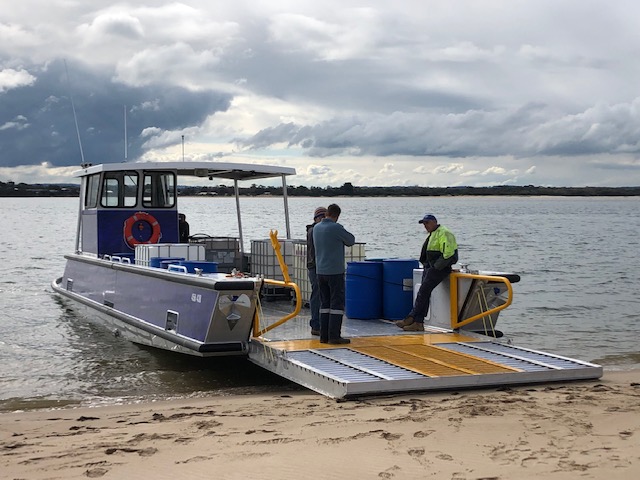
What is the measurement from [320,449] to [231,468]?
71 cm

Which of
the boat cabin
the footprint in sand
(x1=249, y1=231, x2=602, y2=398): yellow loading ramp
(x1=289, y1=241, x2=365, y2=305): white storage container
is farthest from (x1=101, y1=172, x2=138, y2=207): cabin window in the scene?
the footprint in sand

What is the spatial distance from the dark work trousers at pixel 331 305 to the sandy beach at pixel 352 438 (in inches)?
53.9

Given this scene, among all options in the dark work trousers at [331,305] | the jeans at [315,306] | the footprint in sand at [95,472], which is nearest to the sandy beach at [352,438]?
the footprint in sand at [95,472]

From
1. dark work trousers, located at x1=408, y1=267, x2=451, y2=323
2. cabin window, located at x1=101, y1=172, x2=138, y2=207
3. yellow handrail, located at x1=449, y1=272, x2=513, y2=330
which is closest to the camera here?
yellow handrail, located at x1=449, y1=272, x2=513, y2=330

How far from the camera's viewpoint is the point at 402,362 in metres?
8.68

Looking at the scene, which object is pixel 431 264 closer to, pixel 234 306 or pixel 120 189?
pixel 234 306

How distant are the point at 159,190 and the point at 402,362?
665cm

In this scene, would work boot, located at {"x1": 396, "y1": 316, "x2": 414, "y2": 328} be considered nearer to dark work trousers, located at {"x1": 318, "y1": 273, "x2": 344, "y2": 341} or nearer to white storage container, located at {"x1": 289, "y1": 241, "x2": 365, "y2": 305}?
dark work trousers, located at {"x1": 318, "y1": 273, "x2": 344, "y2": 341}

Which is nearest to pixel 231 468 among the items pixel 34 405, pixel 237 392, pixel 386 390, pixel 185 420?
pixel 185 420

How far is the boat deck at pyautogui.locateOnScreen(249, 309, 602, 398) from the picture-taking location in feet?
25.8

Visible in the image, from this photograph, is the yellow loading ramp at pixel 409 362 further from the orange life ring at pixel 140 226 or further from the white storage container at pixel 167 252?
the orange life ring at pixel 140 226

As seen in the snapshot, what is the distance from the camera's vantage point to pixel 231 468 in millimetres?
5488

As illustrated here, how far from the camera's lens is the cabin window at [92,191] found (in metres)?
14.0

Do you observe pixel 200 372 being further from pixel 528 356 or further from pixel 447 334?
pixel 528 356
